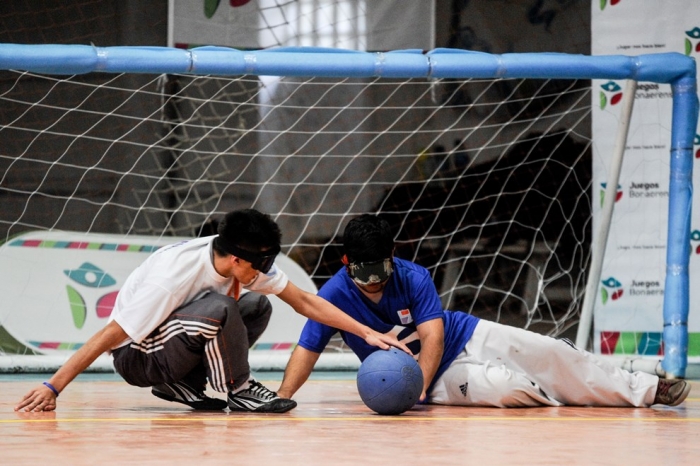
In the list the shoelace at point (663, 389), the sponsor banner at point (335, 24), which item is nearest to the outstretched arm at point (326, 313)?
the shoelace at point (663, 389)

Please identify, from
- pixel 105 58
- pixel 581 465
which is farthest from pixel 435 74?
pixel 581 465

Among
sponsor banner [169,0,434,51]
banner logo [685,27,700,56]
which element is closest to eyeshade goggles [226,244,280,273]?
sponsor banner [169,0,434,51]

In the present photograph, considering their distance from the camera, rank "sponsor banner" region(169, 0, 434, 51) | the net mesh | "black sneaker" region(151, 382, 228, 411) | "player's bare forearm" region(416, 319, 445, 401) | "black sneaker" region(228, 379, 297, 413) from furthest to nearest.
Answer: "sponsor banner" region(169, 0, 434, 51) → the net mesh → "player's bare forearm" region(416, 319, 445, 401) → "black sneaker" region(151, 382, 228, 411) → "black sneaker" region(228, 379, 297, 413)

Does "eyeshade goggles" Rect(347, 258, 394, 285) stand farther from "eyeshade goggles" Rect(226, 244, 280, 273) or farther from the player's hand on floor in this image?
the player's hand on floor

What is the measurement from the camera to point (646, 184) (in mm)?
7164

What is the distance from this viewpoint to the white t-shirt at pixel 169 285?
3574 mm

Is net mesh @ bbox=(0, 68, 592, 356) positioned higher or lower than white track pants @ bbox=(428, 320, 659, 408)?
higher

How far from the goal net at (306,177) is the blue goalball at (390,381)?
2.68 m

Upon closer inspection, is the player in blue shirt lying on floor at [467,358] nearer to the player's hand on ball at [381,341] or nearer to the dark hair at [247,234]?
the player's hand on ball at [381,341]

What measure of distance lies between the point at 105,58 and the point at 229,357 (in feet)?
6.47

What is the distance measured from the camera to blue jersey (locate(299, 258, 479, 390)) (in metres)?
4.15

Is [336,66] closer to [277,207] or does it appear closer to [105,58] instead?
[105,58]

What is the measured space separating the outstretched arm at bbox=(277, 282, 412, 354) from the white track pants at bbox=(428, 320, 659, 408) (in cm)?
49

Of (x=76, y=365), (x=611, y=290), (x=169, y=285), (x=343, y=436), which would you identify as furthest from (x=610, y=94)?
(x=76, y=365)
